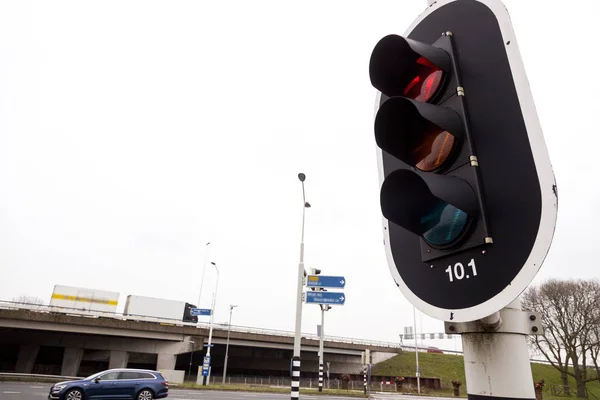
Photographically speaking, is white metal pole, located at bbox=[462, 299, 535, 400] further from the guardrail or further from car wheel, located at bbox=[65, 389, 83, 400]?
the guardrail

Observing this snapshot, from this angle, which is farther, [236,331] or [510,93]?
[236,331]

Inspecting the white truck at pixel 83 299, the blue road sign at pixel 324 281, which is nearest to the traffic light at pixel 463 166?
the blue road sign at pixel 324 281

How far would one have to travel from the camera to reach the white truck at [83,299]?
125 feet

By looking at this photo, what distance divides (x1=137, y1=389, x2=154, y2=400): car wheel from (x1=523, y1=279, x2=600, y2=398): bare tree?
30454 millimetres

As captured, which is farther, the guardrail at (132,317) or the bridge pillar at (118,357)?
the bridge pillar at (118,357)

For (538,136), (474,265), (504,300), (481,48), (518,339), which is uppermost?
(481,48)

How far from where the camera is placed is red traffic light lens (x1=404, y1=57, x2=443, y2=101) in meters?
1.89

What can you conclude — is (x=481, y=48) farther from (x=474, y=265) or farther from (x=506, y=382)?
(x=506, y=382)

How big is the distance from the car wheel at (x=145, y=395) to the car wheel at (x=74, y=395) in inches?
88.7

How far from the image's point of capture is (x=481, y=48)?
1740mm

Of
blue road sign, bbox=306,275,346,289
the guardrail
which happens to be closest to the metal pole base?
blue road sign, bbox=306,275,346,289

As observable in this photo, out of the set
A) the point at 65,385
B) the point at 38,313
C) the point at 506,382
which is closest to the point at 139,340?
the point at 38,313

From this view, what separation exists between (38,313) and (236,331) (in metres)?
18.6

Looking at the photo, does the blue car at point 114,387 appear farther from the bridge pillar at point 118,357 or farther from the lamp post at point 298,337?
the bridge pillar at point 118,357
